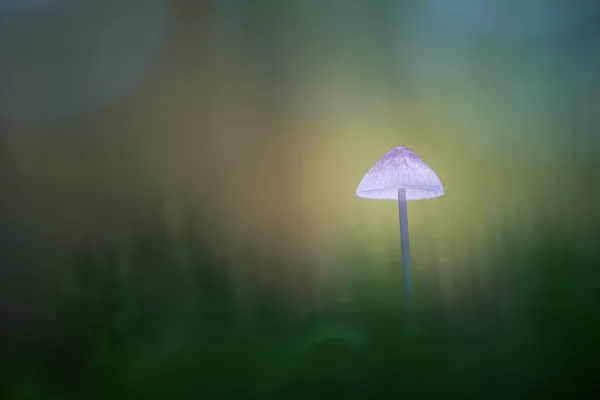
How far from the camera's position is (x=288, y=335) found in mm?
1130

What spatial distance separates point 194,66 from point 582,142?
1.43m

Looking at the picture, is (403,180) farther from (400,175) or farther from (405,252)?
(405,252)

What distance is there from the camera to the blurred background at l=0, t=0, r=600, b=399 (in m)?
1.21

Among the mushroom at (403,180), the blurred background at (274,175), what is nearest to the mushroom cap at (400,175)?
the mushroom at (403,180)

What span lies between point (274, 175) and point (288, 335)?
0.62 meters

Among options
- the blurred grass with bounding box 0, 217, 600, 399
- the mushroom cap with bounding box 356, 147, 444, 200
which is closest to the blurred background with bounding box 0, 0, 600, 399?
the blurred grass with bounding box 0, 217, 600, 399

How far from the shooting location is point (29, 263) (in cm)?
133

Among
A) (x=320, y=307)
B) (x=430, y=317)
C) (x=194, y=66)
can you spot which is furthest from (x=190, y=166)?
(x=430, y=317)

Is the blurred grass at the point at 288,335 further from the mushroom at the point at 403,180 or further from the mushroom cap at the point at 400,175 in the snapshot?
the mushroom cap at the point at 400,175

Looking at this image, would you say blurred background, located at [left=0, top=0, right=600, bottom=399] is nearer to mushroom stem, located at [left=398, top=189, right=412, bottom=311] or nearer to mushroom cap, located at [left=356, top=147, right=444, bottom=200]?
mushroom stem, located at [left=398, top=189, right=412, bottom=311]

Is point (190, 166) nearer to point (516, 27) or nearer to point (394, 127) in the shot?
point (394, 127)

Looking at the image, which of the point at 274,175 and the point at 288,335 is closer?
the point at 288,335

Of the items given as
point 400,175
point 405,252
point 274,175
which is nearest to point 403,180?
point 400,175

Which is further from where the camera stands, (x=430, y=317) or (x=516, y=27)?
(x=516, y=27)
